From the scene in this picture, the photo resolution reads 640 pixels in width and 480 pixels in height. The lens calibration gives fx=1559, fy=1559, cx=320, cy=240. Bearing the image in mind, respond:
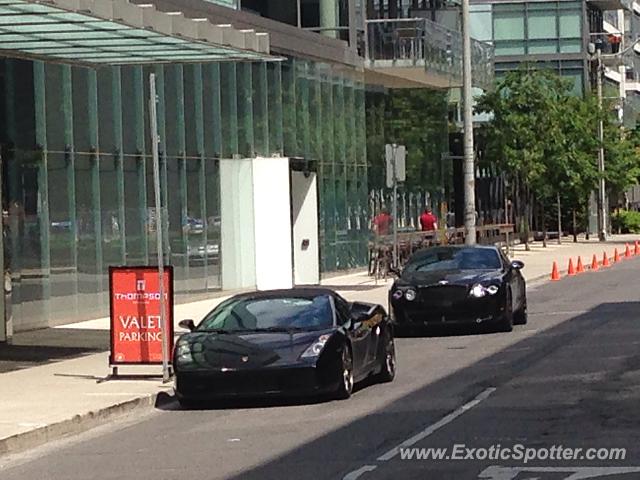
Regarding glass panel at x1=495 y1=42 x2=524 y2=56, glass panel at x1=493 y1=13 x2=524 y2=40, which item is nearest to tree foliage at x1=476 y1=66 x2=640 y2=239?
glass panel at x1=495 y1=42 x2=524 y2=56

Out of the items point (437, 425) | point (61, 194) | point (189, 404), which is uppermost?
point (61, 194)

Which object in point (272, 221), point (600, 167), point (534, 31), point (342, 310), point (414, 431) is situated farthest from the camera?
point (534, 31)

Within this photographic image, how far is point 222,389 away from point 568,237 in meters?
66.5

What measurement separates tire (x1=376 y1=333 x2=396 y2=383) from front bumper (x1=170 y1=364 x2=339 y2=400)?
1927mm

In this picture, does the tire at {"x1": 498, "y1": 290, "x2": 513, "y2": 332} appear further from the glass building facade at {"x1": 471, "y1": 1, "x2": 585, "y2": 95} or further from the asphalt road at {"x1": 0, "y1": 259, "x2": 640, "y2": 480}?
the glass building facade at {"x1": 471, "y1": 1, "x2": 585, "y2": 95}

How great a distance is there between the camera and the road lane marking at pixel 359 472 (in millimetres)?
11320

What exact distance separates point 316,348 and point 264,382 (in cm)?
64

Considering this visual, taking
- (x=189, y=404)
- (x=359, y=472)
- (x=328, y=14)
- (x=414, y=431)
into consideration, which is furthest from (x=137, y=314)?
(x=328, y=14)

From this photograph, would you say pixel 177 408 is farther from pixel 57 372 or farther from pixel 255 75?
pixel 255 75

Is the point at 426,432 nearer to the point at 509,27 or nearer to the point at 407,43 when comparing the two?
the point at 407,43

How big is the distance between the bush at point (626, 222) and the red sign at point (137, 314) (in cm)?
6982

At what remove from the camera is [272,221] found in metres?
36.5

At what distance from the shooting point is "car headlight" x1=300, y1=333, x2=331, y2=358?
1595 centimetres

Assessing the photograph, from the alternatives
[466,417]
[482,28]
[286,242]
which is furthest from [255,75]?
[482,28]
